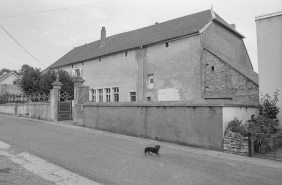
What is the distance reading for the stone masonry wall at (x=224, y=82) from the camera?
14.7 meters

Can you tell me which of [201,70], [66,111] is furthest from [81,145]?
[201,70]

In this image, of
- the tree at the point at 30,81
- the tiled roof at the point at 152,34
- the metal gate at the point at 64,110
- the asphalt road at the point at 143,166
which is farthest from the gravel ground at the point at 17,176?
the tree at the point at 30,81

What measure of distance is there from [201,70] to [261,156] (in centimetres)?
1004

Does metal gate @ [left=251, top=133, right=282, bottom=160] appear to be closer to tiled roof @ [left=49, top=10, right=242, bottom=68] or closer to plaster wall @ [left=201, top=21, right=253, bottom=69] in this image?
plaster wall @ [left=201, top=21, right=253, bottom=69]

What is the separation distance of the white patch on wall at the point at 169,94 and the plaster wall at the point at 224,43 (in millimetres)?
4479

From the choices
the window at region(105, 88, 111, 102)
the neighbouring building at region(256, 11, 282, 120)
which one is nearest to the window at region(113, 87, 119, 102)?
the window at region(105, 88, 111, 102)

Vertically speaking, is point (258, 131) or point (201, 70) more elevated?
point (201, 70)

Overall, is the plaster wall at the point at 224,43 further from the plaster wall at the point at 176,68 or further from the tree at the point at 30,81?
the tree at the point at 30,81

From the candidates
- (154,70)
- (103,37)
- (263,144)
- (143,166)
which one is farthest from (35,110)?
(263,144)

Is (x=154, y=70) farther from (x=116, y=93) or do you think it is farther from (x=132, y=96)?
(x=116, y=93)

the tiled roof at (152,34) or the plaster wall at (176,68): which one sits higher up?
the tiled roof at (152,34)

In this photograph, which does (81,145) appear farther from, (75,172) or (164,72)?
(164,72)

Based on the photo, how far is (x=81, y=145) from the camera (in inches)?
348

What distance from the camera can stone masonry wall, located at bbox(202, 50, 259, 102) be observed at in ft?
48.1
